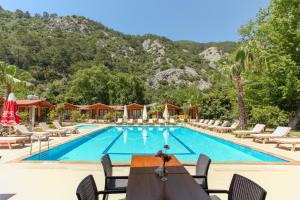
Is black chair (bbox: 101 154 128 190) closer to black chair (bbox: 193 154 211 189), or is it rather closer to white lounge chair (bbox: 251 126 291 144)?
black chair (bbox: 193 154 211 189)

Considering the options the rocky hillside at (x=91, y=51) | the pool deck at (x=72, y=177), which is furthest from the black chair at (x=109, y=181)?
the rocky hillside at (x=91, y=51)

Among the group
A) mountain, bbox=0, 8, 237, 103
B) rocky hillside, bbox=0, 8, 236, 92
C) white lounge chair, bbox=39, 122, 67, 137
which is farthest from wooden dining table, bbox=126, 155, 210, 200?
mountain, bbox=0, 8, 237, 103

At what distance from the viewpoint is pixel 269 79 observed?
20094mm

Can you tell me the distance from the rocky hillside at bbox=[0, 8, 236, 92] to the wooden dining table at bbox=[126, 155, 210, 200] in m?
52.8

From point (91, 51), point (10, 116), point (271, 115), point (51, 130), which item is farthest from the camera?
point (91, 51)

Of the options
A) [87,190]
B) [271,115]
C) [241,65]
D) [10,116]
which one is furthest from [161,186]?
[271,115]

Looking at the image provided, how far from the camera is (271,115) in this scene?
2012 centimetres

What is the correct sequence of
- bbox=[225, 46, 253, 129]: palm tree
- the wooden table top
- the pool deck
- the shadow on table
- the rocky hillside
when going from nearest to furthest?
1. the wooden table top
2. the shadow on table
3. the pool deck
4. bbox=[225, 46, 253, 129]: palm tree
5. the rocky hillside

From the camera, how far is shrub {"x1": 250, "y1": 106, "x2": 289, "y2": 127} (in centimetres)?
1978

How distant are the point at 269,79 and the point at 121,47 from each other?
56.1 metres

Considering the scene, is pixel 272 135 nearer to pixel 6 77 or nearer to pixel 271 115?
pixel 271 115

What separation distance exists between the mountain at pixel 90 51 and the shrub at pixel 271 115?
4289 cm

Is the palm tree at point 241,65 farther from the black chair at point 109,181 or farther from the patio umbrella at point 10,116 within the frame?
the black chair at point 109,181

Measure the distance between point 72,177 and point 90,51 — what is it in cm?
6007
